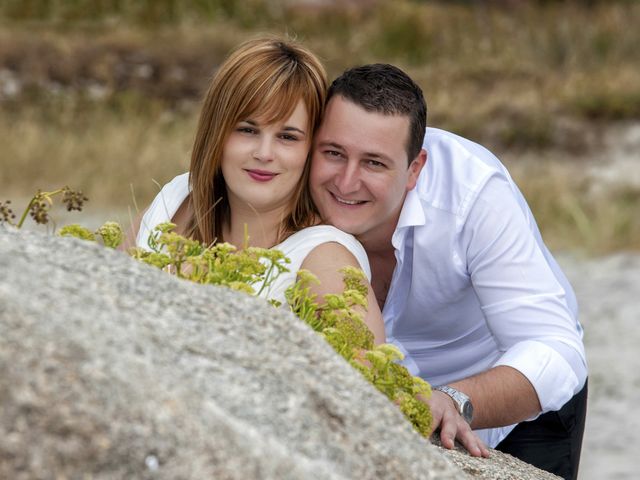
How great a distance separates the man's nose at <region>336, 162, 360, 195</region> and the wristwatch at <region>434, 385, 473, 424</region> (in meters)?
0.72

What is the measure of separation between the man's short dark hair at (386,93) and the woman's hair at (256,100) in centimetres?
9

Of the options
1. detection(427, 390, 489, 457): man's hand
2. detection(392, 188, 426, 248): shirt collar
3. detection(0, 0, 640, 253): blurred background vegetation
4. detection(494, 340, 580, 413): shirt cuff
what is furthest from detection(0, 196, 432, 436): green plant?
detection(0, 0, 640, 253): blurred background vegetation

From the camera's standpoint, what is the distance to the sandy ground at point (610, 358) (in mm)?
7027

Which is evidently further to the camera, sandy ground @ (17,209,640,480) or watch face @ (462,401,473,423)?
sandy ground @ (17,209,640,480)

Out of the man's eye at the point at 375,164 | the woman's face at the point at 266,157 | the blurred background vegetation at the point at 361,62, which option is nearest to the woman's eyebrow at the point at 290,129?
the woman's face at the point at 266,157

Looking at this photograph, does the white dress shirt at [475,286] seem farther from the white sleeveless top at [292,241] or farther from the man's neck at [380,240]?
the white sleeveless top at [292,241]

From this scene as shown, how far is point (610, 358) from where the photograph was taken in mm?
8781

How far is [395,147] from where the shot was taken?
11.6ft

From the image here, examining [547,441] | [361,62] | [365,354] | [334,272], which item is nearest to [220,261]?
[365,354]

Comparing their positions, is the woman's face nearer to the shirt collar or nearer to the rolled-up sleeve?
the shirt collar

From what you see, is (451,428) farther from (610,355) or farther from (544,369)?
(610,355)

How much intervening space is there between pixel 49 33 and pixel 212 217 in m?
16.2

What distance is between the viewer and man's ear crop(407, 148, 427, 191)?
12.2 ft

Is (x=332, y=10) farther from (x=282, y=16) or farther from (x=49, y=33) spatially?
(x=49, y=33)
